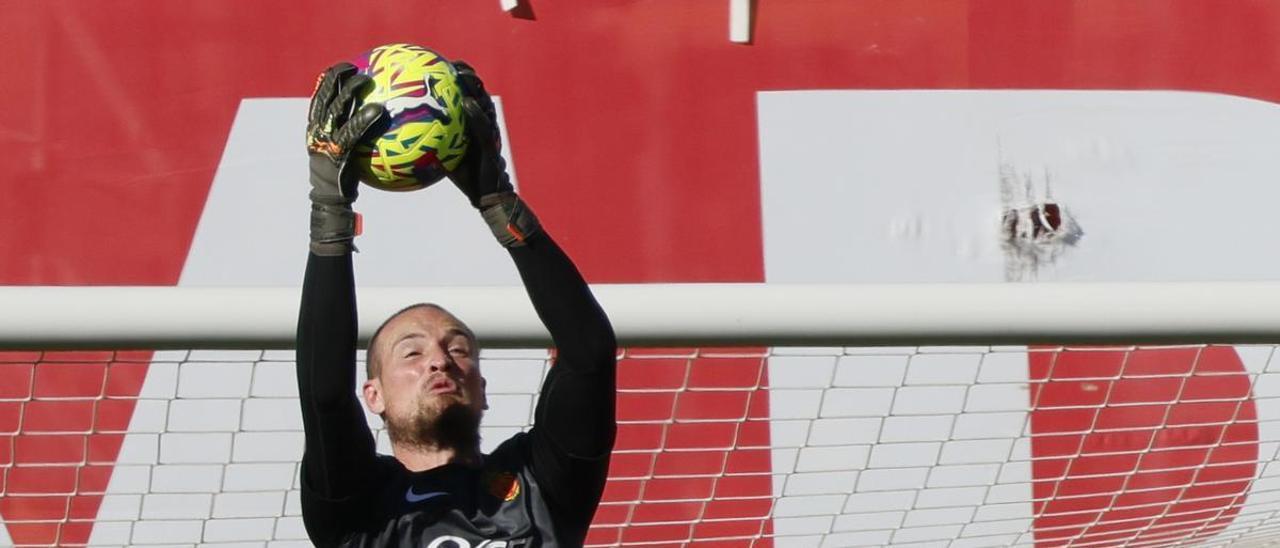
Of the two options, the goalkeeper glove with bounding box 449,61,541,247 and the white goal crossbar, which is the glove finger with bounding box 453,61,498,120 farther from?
the white goal crossbar

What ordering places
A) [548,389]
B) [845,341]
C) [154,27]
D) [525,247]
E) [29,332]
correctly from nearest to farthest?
[525,247]
[548,389]
[29,332]
[845,341]
[154,27]

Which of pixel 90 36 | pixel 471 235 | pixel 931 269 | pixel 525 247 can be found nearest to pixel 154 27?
pixel 90 36

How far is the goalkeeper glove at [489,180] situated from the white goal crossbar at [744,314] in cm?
52

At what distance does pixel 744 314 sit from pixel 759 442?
4.61ft

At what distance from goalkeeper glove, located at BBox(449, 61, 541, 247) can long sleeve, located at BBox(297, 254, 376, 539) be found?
0.16m

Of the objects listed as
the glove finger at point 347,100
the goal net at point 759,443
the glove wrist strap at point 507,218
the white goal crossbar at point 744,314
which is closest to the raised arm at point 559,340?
the glove wrist strap at point 507,218

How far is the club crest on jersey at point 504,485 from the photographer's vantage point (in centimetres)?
178

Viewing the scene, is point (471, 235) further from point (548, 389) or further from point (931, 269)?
point (548, 389)

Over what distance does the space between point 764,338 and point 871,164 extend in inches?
56.2

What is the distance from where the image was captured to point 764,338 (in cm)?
216

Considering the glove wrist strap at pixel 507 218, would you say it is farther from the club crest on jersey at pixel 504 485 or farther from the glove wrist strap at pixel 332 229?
the club crest on jersey at pixel 504 485

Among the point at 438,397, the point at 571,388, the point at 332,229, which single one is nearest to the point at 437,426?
the point at 438,397

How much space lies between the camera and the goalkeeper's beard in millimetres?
1792

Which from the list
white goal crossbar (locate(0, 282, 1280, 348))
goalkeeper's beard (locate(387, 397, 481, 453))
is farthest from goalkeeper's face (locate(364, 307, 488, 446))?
white goal crossbar (locate(0, 282, 1280, 348))
